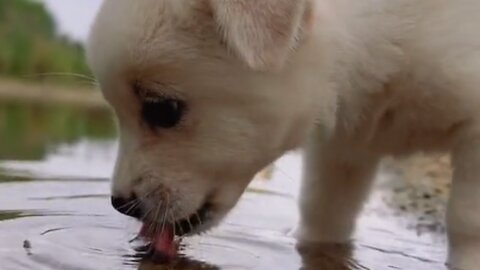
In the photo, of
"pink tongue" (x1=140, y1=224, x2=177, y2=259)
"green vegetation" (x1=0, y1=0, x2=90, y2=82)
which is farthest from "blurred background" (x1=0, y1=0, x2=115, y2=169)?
"pink tongue" (x1=140, y1=224, x2=177, y2=259)

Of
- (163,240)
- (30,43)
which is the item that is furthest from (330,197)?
(30,43)

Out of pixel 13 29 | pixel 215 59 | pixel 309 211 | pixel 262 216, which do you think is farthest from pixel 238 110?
pixel 13 29

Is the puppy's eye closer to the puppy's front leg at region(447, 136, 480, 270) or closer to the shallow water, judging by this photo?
the shallow water

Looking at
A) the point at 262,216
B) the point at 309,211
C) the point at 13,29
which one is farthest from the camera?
the point at 13,29

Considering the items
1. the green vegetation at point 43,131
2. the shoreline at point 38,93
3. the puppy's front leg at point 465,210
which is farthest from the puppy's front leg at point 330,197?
the shoreline at point 38,93

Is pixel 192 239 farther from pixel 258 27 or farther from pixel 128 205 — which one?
pixel 258 27

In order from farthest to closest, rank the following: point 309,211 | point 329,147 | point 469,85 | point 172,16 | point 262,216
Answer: point 262,216, point 309,211, point 329,147, point 469,85, point 172,16

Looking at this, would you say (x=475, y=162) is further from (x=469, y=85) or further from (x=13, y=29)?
(x=13, y=29)
